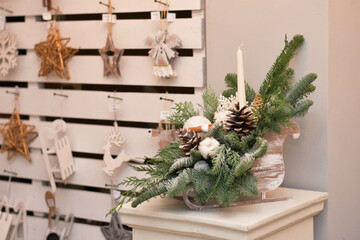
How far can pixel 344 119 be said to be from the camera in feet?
6.44

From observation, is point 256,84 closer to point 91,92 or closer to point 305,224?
point 305,224

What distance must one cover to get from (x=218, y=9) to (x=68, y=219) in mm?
1286

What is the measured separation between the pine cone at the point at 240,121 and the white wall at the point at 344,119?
0.38 metres

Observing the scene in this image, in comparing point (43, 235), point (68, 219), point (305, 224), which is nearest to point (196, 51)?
point (305, 224)

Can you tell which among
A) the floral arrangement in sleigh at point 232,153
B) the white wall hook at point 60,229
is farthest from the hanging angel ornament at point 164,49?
the white wall hook at point 60,229

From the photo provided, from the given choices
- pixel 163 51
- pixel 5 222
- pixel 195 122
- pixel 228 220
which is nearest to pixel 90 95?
pixel 163 51

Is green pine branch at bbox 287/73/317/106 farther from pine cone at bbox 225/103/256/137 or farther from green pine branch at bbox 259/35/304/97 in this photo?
pine cone at bbox 225/103/256/137

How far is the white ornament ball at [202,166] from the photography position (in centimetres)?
160

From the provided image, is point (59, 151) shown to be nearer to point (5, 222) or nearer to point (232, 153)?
point (5, 222)

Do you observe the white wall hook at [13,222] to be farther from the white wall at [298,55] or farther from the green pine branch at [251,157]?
the green pine branch at [251,157]

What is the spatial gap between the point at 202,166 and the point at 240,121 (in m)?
0.17

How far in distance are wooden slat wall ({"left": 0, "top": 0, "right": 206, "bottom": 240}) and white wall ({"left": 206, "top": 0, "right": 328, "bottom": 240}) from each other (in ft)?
0.45

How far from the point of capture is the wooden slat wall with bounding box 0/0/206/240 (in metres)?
2.29

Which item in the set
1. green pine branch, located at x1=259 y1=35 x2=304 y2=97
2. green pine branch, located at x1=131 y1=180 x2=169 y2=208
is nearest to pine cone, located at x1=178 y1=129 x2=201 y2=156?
green pine branch, located at x1=131 y1=180 x2=169 y2=208
